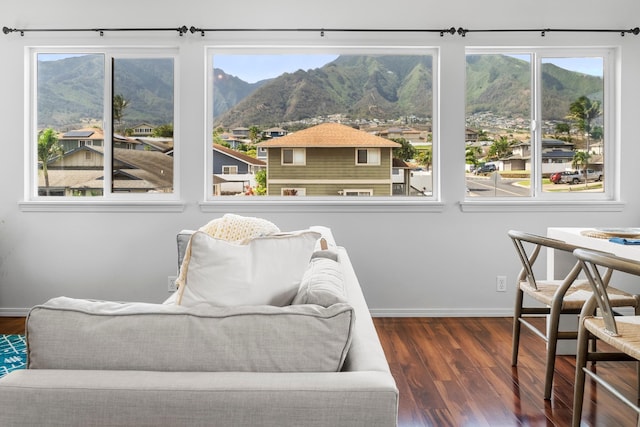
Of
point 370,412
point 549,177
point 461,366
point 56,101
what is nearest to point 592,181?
point 549,177

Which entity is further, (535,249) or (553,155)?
(553,155)

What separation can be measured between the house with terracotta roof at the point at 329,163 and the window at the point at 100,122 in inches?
32.6

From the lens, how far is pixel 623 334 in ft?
6.06

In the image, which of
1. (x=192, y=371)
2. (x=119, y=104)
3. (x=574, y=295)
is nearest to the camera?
(x=192, y=371)

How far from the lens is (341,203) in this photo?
3.83m

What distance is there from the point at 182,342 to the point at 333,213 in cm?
276

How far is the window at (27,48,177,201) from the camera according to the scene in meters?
3.93

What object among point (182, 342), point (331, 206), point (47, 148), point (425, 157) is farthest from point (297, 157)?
point (182, 342)

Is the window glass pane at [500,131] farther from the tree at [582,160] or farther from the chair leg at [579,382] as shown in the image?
the chair leg at [579,382]

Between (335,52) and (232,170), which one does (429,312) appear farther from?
(335,52)

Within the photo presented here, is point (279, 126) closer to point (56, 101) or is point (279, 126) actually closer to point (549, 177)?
point (56, 101)

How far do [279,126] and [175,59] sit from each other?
36.5 inches

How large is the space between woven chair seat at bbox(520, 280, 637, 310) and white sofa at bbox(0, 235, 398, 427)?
1.53 m

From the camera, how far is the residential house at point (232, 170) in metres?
3.96
